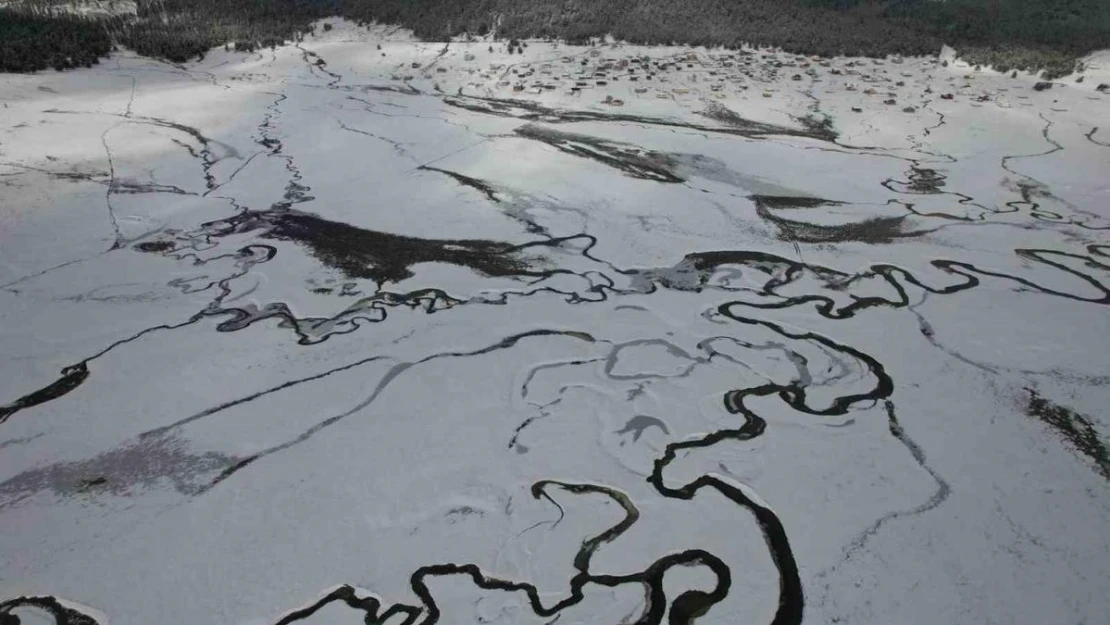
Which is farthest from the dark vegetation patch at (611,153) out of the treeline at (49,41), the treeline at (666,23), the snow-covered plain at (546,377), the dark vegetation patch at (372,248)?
the treeline at (49,41)

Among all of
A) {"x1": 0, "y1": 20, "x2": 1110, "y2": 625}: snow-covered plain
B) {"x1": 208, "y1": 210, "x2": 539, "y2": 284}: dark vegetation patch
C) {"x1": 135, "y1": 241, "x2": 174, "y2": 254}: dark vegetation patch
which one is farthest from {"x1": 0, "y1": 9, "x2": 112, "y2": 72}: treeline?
{"x1": 208, "y1": 210, "x2": 539, "y2": 284}: dark vegetation patch

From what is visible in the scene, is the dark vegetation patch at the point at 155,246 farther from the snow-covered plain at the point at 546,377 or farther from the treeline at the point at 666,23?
the treeline at the point at 666,23

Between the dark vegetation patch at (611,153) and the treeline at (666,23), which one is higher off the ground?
the treeline at (666,23)

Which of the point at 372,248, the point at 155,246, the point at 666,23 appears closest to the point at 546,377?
the point at 372,248

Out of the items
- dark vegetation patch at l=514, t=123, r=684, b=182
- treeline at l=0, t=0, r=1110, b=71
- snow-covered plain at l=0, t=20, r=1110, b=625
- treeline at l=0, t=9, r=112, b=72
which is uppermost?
treeline at l=0, t=0, r=1110, b=71

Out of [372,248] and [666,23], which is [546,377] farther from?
[666,23]

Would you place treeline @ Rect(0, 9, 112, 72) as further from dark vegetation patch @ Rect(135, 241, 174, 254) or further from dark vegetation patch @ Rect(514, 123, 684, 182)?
dark vegetation patch @ Rect(514, 123, 684, 182)
